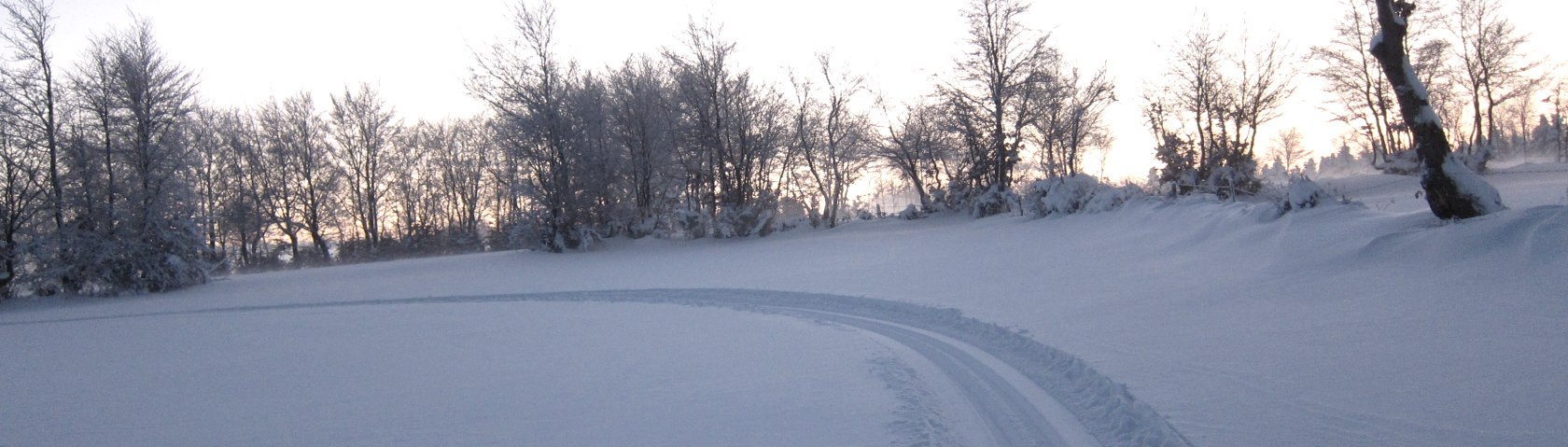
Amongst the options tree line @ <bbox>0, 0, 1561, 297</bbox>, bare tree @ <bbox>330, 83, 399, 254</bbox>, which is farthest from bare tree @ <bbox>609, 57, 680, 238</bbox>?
bare tree @ <bbox>330, 83, 399, 254</bbox>

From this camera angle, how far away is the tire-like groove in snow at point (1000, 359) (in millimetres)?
5199

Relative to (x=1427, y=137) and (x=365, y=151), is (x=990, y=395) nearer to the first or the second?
(x=1427, y=137)

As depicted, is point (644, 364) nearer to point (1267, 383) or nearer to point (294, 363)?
point (294, 363)

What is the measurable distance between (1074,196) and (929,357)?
15.3 meters

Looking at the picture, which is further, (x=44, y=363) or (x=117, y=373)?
(x=44, y=363)

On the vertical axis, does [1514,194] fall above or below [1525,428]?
above

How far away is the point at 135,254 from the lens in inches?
834

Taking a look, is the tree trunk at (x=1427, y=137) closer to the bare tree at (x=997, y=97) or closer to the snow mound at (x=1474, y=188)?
the snow mound at (x=1474, y=188)

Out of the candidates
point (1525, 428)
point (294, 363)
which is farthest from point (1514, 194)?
point (294, 363)

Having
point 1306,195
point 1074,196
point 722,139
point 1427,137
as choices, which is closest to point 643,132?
point 722,139

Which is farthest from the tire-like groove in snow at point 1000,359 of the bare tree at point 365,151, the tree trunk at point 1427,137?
the bare tree at point 365,151

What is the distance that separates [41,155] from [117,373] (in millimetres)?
17618

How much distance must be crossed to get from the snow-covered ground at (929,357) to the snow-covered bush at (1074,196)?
18.0 feet

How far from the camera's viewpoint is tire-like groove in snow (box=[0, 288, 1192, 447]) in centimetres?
520
